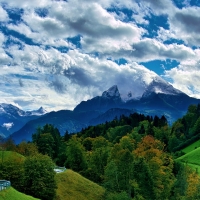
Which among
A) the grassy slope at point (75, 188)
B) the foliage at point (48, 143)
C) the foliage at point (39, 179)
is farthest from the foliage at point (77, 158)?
the foliage at point (39, 179)

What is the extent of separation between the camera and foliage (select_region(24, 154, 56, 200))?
264 feet

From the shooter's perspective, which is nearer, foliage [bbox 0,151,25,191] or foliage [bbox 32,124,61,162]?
foliage [bbox 0,151,25,191]

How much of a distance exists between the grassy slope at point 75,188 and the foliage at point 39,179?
695 cm

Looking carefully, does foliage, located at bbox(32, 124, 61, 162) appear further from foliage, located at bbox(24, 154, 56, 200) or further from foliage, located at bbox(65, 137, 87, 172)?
foliage, located at bbox(24, 154, 56, 200)

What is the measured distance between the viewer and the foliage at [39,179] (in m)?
80.4

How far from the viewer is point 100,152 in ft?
403

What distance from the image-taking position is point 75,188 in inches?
3782

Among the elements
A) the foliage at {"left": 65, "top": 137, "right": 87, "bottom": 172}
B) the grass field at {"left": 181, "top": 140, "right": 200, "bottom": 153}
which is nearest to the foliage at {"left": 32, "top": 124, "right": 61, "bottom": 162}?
the foliage at {"left": 65, "top": 137, "right": 87, "bottom": 172}

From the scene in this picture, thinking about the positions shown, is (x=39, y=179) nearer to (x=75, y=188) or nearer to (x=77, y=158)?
(x=75, y=188)

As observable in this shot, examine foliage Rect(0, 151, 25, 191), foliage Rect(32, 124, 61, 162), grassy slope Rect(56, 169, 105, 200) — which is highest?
foliage Rect(32, 124, 61, 162)

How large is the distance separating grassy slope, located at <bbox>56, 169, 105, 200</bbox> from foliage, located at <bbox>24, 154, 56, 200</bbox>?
22.8 ft

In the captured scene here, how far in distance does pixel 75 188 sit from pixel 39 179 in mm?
18137

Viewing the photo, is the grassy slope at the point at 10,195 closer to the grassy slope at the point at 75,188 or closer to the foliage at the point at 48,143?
the grassy slope at the point at 75,188

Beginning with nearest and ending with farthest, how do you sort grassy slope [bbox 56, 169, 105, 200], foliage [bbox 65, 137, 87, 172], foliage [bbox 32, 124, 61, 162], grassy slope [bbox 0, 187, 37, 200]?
1. grassy slope [bbox 0, 187, 37, 200]
2. grassy slope [bbox 56, 169, 105, 200]
3. foliage [bbox 65, 137, 87, 172]
4. foliage [bbox 32, 124, 61, 162]
